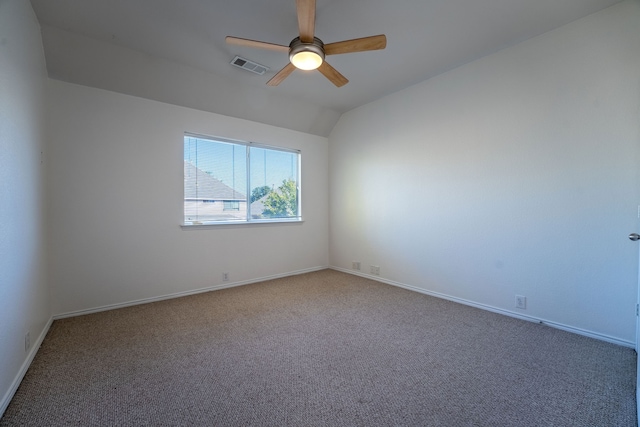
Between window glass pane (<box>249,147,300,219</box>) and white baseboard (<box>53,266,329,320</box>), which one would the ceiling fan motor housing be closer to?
window glass pane (<box>249,147,300,219</box>)

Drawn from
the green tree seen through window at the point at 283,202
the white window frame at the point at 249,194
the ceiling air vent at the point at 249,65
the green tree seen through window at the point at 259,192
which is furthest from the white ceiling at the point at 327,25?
the green tree seen through window at the point at 283,202

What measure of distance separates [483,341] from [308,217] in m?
3.07

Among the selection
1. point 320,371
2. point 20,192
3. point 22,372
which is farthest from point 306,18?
point 22,372

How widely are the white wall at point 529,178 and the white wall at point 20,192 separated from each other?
3710mm

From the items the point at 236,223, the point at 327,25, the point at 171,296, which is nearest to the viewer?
the point at 327,25

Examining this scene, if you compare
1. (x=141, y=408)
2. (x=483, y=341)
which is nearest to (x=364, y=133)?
(x=483, y=341)

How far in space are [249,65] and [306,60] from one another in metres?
1.10

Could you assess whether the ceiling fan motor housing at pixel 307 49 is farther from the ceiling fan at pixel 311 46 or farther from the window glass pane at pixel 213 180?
the window glass pane at pixel 213 180

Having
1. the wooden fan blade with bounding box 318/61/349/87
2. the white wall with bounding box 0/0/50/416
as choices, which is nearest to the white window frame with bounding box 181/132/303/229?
the white wall with bounding box 0/0/50/416

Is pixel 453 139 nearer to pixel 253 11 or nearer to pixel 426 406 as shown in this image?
pixel 253 11

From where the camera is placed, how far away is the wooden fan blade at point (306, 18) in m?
1.72

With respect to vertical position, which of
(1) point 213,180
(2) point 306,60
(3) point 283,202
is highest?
(2) point 306,60

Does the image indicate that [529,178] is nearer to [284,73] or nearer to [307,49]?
[307,49]

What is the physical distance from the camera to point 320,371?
186 centimetres
